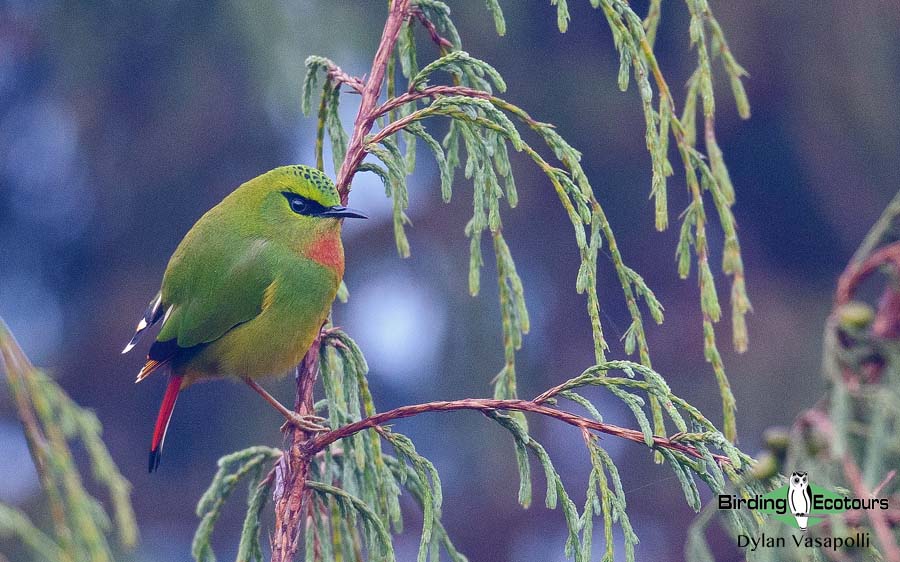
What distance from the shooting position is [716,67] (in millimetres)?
7441

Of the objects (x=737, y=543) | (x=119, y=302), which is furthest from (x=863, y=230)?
(x=737, y=543)

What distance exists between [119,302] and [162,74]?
2364 mm

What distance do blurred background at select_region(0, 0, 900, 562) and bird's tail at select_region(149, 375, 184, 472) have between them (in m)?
4.42

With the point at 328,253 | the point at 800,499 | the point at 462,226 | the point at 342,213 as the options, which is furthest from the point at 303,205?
the point at 462,226

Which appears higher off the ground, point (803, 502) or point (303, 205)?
point (303, 205)

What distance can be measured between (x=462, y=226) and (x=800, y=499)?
7.14 metres

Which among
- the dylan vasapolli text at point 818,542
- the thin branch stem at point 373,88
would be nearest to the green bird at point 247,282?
the thin branch stem at point 373,88

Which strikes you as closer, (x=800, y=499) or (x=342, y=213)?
(x=800, y=499)

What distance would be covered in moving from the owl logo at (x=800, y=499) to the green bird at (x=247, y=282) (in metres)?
1.62

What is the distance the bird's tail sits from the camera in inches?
105

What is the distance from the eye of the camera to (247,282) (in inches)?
110

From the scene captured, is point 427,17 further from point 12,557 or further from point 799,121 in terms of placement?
point 799,121

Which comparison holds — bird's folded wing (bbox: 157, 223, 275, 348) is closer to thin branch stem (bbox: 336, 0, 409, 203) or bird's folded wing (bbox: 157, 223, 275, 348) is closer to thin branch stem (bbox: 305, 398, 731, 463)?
thin branch stem (bbox: 336, 0, 409, 203)

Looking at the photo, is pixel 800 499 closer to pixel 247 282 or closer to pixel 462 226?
pixel 247 282
